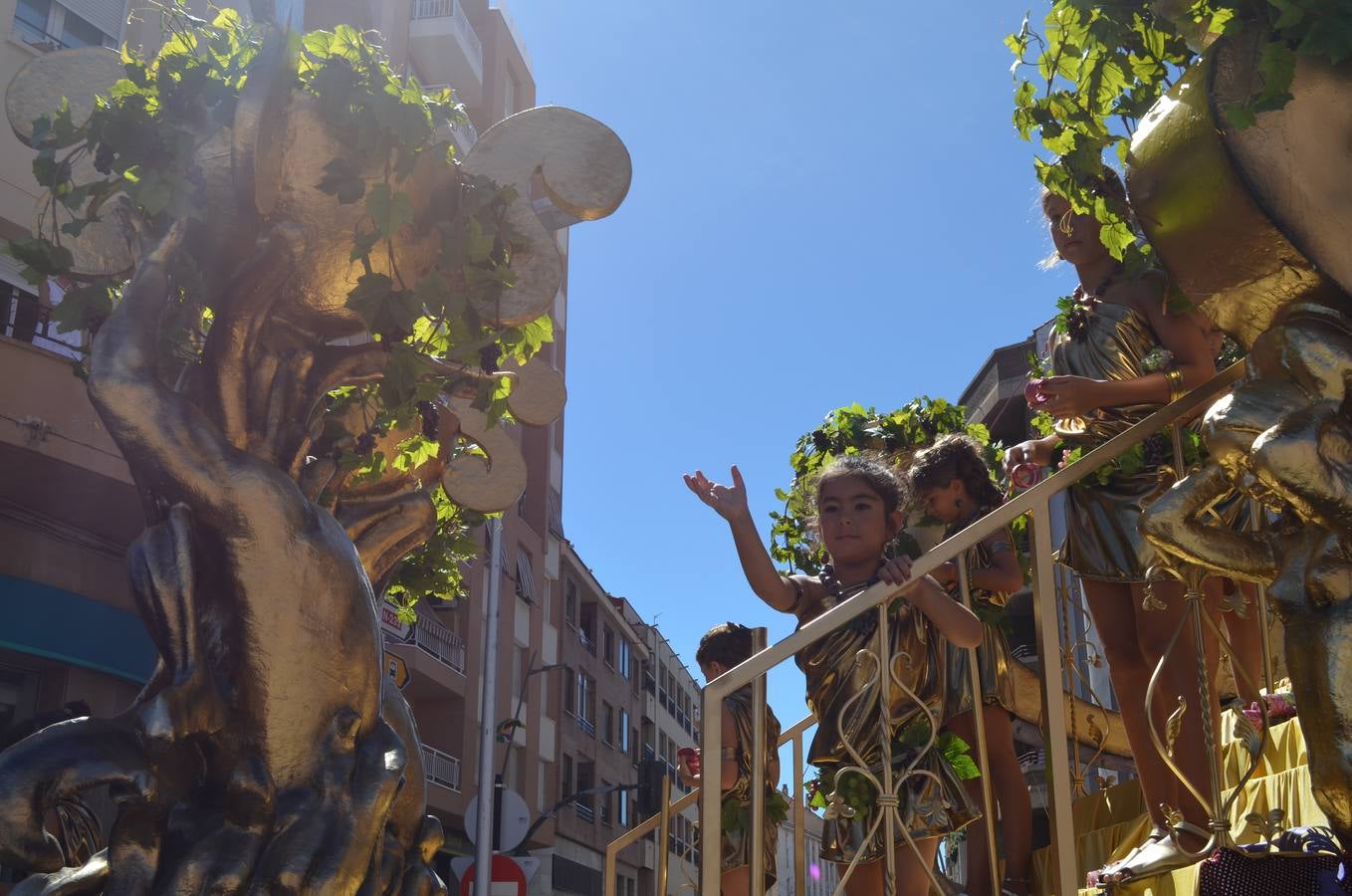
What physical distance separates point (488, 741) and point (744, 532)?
16.8m

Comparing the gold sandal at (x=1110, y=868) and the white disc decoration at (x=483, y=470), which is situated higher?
the white disc decoration at (x=483, y=470)

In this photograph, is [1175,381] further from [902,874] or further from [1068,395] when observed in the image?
[902,874]

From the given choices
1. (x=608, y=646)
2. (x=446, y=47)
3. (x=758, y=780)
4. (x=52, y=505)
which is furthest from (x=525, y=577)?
(x=758, y=780)

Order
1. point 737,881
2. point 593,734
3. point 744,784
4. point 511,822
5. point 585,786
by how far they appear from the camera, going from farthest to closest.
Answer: point 593,734 → point 585,786 → point 511,822 → point 744,784 → point 737,881

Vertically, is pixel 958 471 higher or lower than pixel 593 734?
lower

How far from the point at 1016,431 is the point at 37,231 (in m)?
19.8

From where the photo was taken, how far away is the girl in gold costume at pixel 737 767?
5.01 metres

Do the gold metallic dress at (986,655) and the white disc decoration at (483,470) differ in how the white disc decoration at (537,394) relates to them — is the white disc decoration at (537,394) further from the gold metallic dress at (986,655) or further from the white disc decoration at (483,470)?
the gold metallic dress at (986,655)

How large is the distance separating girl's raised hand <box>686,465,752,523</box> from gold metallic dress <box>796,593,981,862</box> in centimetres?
46

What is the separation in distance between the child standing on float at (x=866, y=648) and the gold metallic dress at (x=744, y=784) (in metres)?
1.00

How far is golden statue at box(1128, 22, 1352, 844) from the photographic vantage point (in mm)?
2270

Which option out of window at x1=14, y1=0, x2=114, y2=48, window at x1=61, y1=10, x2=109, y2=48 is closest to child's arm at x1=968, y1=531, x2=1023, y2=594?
window at x1=14, y1=0, x2=114, y2=48

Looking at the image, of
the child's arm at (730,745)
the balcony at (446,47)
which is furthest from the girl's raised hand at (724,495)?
the balcony at (446,47)

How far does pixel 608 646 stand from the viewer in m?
42.8
